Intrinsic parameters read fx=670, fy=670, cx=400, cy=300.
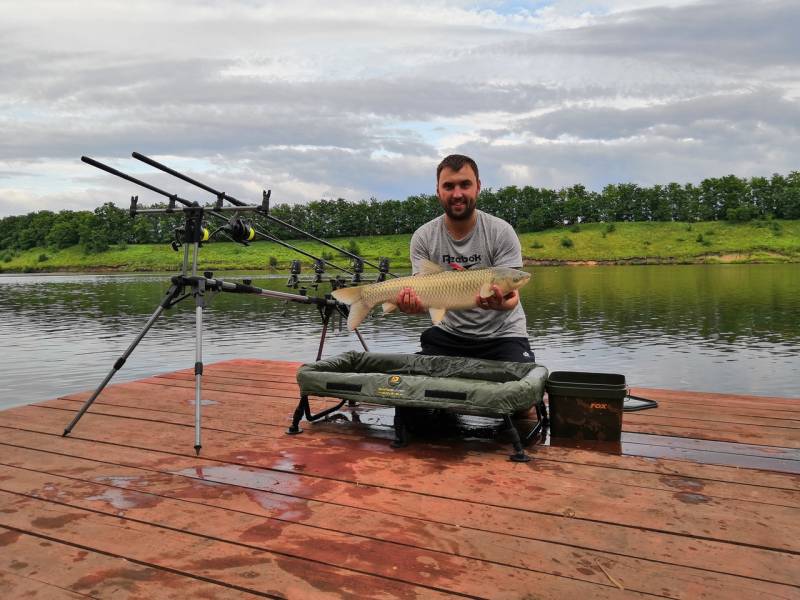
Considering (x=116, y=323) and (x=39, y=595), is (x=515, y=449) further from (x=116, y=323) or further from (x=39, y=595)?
(x=116, y=323)

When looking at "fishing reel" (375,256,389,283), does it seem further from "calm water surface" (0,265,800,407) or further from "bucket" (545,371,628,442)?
"calm water surface" (0,265,800,407)

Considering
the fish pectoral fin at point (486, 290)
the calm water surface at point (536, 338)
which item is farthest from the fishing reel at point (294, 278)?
the calm water surface at point (536, 338)

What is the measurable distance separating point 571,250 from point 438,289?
264 feet

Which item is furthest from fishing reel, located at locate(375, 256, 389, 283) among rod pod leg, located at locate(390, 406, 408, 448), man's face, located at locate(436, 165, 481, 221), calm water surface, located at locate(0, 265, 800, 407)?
calm water surface, located at locate(0, 265, 800, 407)

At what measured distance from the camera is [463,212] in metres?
5.21

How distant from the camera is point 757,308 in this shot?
26922mm

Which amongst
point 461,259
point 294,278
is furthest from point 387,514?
point 294,278

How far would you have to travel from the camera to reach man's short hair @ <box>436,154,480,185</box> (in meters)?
5.15

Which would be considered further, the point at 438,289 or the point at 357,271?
the point at 357,271

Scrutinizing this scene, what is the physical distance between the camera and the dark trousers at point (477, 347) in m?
5.39

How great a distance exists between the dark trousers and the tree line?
87.1m

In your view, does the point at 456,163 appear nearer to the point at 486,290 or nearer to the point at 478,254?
the point at 478,254

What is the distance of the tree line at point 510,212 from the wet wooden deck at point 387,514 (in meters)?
88.2

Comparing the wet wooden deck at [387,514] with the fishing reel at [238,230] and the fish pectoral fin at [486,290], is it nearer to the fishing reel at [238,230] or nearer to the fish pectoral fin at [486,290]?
the fish pectoral fin at [486,290]
